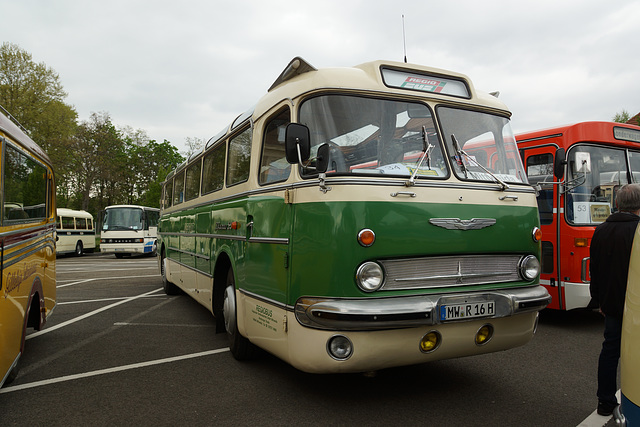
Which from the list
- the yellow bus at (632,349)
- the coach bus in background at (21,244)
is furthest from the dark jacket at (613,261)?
the coach bus in background at (21,244)

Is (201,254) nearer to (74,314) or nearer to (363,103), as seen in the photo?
(74,314)

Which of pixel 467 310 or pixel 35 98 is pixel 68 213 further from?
pixel 467 310

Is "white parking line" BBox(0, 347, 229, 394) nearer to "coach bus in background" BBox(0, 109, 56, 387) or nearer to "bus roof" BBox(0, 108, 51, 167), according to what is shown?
"coach bus in background" BBox(0, 109, 56, 387)

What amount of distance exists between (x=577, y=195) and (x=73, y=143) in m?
39.0

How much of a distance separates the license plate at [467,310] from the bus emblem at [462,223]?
61 cm

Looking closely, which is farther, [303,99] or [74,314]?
[74,314]

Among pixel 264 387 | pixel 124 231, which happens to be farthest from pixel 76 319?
pixel 124 231

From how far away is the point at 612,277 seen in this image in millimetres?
3715

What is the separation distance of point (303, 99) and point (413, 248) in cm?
158

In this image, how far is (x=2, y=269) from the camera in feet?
12.6

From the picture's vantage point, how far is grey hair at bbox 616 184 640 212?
3838 millimetres

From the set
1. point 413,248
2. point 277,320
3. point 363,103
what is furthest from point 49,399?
point 363,103

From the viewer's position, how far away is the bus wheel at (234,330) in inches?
210

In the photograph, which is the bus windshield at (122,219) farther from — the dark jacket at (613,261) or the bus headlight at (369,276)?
the dark jacket at (613,261)
